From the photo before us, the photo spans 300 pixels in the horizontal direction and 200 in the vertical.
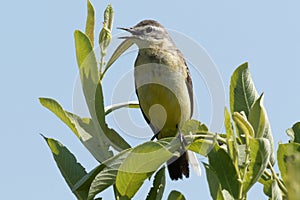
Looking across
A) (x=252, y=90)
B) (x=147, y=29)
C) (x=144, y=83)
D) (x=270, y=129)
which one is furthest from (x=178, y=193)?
(x=147, y=29)

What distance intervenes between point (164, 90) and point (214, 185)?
2.97 meters

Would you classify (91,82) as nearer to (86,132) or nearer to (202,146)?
(86,132)

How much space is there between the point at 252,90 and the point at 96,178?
92cm

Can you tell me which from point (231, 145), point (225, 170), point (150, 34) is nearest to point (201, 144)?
point (225, 170)

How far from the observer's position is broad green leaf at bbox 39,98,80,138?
2455 mm

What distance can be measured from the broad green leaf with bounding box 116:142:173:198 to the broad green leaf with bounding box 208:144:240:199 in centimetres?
25

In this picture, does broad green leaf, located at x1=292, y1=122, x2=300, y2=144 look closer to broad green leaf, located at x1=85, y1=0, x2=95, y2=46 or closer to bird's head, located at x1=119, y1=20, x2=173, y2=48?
broad green leaf, located at x1=85, y1=0, x2=95, y2=46

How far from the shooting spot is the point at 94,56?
8.27 feet

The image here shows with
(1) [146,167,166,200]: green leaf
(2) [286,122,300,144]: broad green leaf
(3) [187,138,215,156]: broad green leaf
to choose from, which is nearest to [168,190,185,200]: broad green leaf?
(1) [146,167,166,200]: green leaf

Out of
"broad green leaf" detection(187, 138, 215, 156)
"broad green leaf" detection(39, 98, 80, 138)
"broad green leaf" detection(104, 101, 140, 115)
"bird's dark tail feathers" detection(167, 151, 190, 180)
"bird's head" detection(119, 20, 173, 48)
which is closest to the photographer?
"broad green leaf" detection(187, 138, 215, 156)

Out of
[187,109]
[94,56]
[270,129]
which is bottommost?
[187,109]

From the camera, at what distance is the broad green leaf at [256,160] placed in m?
1.93

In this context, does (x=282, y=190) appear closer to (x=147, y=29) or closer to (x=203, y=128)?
(x=203, y=128)

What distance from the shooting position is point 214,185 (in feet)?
6.89
